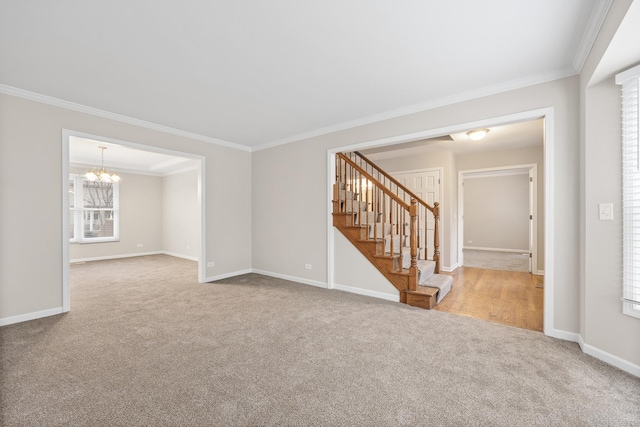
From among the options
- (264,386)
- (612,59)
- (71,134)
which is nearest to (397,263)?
(264,386)

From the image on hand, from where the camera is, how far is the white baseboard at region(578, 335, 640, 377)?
199 cm

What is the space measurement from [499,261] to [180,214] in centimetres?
859

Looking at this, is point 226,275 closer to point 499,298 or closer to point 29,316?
point 29,316

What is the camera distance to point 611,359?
6.93 feet

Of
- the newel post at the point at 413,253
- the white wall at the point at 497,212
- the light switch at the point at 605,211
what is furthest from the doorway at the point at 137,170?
the white wall at the point at 497,212

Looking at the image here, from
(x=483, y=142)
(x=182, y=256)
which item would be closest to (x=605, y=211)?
(x=483, y=142)

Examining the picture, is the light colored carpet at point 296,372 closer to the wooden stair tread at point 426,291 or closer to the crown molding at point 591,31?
the wooden stair tread at point 426,291

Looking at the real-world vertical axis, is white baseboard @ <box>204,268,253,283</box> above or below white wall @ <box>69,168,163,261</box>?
below

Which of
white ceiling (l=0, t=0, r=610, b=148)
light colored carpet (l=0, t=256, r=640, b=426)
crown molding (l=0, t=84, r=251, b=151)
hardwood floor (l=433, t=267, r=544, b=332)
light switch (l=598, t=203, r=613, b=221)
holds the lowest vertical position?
hardwood floor (l=433, t=267, r=544, b=332)

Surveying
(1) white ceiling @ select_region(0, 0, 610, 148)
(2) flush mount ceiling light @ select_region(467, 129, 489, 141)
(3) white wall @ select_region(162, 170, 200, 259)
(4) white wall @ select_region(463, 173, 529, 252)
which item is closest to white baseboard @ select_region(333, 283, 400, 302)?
(1) white ceiling @ select_region(0, 0, 610, 148)

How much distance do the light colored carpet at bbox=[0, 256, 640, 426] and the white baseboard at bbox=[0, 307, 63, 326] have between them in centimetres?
12

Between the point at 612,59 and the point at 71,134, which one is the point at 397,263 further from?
the point at 71,134

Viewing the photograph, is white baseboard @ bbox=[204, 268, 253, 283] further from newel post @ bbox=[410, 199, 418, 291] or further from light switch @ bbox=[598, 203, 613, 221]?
light switch @ bbox=[598, 203, 613, 221]

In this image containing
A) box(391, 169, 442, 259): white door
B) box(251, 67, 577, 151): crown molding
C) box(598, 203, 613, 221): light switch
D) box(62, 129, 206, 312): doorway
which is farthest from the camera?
box(391, 169, 442, 259): white door
